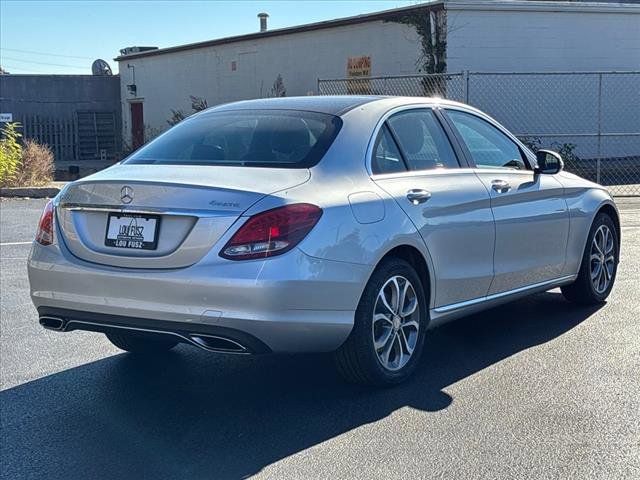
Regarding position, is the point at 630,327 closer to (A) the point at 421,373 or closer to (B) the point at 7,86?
(A) the point at 421,373

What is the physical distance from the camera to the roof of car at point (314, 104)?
525 cm

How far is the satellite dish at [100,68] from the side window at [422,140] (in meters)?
28.9

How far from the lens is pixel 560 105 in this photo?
19.6m

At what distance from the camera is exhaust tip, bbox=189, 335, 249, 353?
4293mm

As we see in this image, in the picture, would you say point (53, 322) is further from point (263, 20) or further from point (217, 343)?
point (263, 20)

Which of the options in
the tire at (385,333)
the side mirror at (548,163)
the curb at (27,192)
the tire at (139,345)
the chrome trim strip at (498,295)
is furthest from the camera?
the curb at (27,192)

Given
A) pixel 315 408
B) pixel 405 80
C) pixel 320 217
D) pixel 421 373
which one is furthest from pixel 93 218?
pixel 405 80

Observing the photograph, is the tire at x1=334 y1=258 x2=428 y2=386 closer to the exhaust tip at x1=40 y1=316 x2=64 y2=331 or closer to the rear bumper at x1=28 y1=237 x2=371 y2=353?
the rear bumper at x1=28 y1=237 x2=371 y2=353

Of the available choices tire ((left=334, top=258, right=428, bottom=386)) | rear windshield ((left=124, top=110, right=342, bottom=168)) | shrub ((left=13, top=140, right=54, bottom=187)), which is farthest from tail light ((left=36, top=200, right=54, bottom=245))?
shrub ((left=13, top=140, right=54, bottom=187))

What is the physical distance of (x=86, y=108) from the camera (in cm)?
3131

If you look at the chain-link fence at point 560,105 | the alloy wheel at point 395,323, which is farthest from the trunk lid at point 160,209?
the chain-link fence at point 560,105

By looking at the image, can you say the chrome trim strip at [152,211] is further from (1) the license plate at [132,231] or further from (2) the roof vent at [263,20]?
(2) the roof vent at [263,20]

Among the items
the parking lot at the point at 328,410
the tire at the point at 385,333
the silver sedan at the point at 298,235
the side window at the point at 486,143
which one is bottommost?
the parking lot at the point at 328,410

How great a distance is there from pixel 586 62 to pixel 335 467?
17.9 meters
